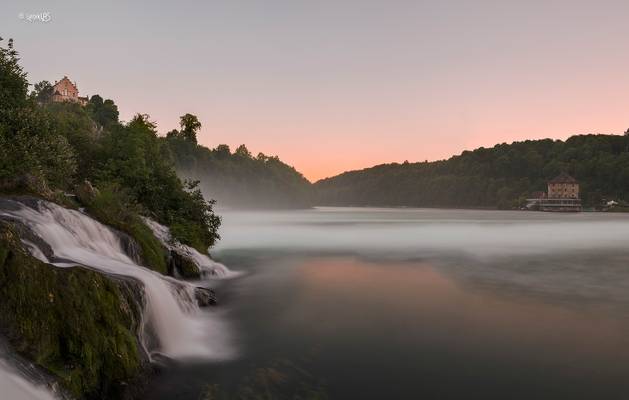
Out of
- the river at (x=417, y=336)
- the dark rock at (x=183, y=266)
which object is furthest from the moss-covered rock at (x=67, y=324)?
the dark rock at (x=183, y=266)

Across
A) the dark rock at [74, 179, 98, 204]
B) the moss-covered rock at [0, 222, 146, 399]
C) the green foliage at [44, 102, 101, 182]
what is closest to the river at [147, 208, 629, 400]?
the moss-covered rock at [0, 222, 146, 399]

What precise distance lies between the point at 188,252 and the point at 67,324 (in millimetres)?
14951

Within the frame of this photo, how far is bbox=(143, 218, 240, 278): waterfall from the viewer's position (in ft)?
69.2

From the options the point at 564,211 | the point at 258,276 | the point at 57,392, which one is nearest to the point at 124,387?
the point at 57,392

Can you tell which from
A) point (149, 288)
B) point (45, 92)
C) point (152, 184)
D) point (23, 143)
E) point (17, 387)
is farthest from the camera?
point (45, 92)

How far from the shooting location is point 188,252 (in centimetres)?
2209

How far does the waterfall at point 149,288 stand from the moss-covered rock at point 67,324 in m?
1.65

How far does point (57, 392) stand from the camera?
6500 millimetres

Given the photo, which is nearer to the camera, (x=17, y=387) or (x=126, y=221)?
(x=17, y=387)

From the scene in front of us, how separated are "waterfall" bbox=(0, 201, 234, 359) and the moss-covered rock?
165cm

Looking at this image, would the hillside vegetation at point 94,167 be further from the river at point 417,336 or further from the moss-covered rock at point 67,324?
the moss-covered rock at point 67,324

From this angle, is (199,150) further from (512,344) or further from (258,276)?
(512,344)

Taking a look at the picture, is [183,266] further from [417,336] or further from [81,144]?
[81,144]

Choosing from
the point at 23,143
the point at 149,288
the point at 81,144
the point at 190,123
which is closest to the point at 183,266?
the point at 23,143
